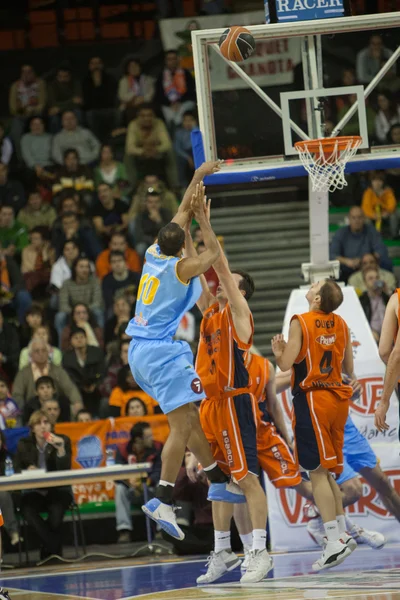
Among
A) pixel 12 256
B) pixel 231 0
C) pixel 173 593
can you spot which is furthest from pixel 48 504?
pixel 231 0

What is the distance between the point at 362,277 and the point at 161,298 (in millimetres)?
6197

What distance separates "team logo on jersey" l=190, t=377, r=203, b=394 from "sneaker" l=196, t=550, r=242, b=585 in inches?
52.6

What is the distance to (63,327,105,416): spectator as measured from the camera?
43.4 ft

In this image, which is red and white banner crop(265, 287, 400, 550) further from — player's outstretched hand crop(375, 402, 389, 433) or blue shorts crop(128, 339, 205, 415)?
blue shorts crop(128, 339, 205, 415)

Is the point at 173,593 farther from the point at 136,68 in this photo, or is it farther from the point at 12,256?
the point at 136,68

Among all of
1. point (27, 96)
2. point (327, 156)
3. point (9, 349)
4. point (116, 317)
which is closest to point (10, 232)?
point (9, 349)

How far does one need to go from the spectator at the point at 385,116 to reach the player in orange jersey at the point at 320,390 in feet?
7.84

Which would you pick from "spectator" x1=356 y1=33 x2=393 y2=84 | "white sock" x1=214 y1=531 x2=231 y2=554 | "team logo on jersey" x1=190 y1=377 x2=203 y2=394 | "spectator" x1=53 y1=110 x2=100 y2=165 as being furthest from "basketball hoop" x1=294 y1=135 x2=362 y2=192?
"spectator" x1=53 y1=110 x2=100 y2=165

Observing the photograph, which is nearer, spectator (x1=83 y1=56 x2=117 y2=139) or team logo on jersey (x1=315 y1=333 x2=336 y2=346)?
team logo on jersey (x1=315 y1=333 x2=336 y2=346)

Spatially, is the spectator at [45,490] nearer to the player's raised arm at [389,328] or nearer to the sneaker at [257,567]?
the sneaker at [257,567]

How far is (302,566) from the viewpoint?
28.2 ft

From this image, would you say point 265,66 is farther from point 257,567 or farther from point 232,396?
point 257,567

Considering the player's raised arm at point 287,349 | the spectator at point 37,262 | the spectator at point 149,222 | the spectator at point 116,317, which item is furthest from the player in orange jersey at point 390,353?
the spectator at point 37,262

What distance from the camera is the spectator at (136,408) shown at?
1209 centimetres
